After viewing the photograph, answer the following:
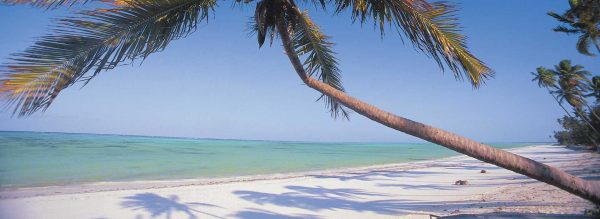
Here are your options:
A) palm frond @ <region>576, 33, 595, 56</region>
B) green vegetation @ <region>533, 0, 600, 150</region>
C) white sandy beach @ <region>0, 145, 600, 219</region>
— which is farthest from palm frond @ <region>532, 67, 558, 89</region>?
white sandy beach @ <region>0, 145, 600, 219</region>

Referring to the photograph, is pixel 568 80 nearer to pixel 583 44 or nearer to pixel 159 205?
pixel 583 44

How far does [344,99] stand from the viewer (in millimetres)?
2645

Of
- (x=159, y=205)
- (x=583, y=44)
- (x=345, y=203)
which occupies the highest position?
(x=583, y=44)

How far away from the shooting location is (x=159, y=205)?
25.7ft

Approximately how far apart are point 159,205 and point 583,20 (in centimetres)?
2100

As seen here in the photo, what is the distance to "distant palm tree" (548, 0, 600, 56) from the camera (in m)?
14.8

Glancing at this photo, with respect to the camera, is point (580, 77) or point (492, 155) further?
point (580, 77)

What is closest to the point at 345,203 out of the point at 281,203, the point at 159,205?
the point at 281,203

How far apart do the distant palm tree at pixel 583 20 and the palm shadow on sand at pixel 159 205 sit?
16.4 meters

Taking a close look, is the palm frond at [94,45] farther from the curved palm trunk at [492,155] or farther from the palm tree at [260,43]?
the curved palm trunk at [492,155]

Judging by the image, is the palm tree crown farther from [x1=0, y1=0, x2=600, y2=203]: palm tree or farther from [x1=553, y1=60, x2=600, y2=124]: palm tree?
[x1=553, y1=60, x2=600, y2=124]: palm tree

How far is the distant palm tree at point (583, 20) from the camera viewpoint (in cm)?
1482

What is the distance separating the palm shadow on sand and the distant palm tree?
16372 millimetres

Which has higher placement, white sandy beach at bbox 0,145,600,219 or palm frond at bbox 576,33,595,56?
palm frond at bbox 576,33,595,56
